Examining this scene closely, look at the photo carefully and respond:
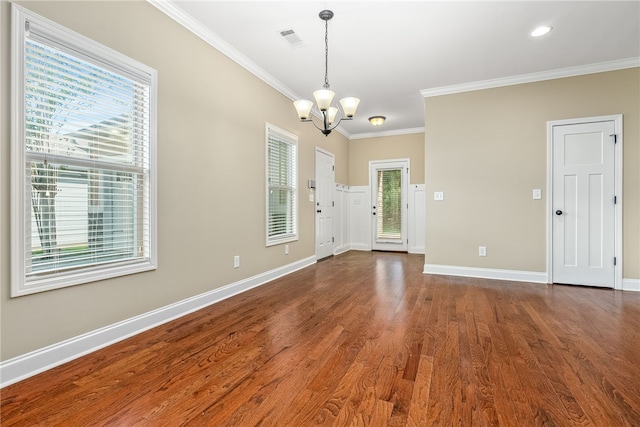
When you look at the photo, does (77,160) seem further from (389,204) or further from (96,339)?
(389,204)

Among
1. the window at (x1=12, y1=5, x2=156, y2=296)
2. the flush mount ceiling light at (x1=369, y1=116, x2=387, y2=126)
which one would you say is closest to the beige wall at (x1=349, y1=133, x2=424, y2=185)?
the flush mount ceiling light at (x1=369, y1=116, x2=387, y2=126)

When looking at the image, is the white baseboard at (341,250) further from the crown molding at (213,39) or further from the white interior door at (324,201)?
the crown molding at (213,39)

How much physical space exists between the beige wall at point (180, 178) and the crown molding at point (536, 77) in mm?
2381

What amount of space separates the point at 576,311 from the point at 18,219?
4461 millimetres

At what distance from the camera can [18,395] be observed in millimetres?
1622

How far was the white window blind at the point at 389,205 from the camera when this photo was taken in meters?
6.90

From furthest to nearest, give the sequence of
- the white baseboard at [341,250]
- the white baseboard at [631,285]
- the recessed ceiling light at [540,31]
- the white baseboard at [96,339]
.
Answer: the white baseboard at [341,250] < the white baseboard at [631,285] < the recessed ceiling light at [540,31] < the white baseboard at [96,339]

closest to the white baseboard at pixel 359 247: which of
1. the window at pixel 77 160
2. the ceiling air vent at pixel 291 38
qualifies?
the ceiling air vent at pixel 291 38

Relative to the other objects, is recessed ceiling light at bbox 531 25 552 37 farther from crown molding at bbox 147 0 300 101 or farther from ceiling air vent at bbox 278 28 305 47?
crown molding at bbox 147 0 300 101

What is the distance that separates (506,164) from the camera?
420 cm

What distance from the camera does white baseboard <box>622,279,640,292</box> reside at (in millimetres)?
3654

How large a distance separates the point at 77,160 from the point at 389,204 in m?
5.91

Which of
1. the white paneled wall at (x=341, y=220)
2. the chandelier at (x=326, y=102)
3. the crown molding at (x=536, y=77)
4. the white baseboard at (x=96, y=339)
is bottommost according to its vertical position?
the white baseboard at (x=96, y=339)

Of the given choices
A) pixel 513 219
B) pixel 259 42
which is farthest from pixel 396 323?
pixel 259 42
